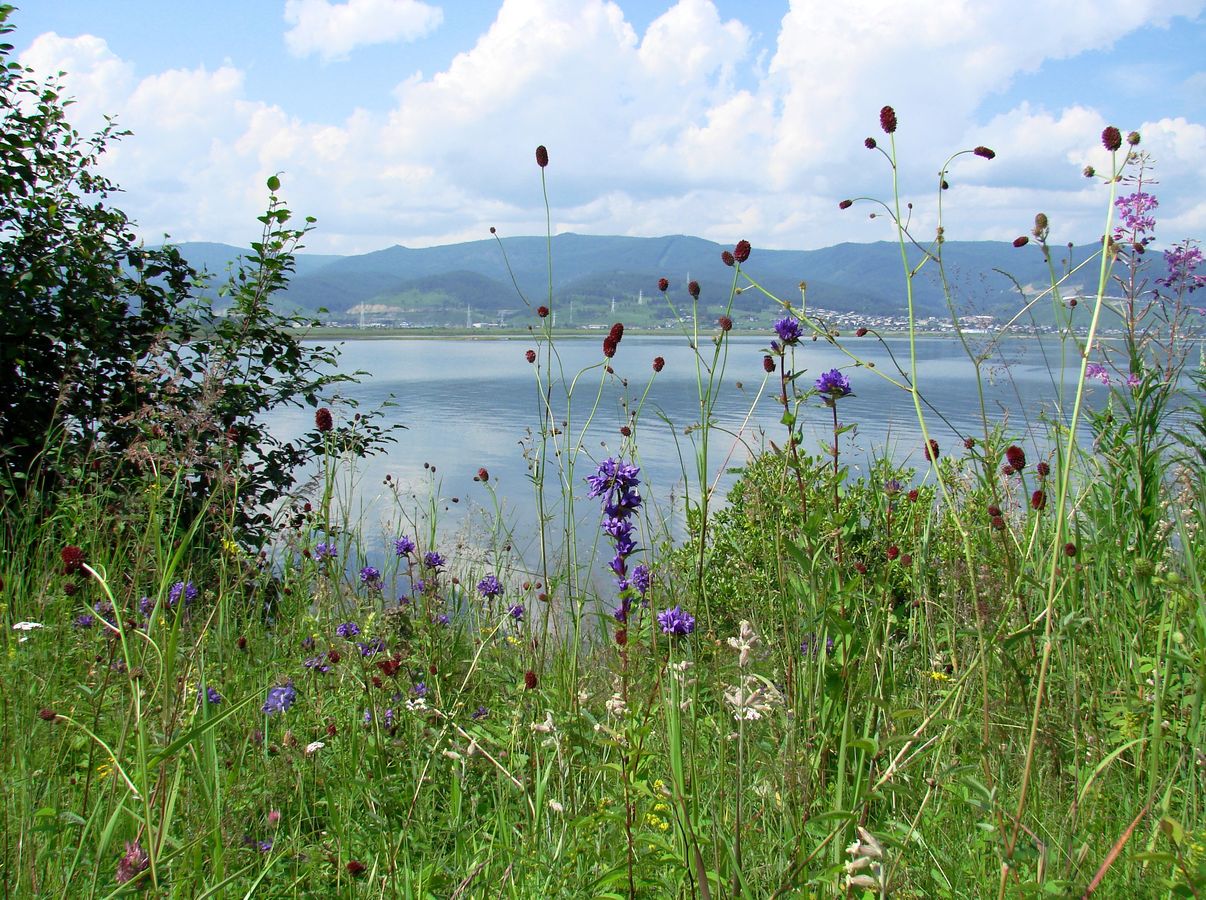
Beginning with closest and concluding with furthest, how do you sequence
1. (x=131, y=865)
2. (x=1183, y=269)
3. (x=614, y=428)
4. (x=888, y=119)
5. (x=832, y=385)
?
(x=131, y=865) → (x=888, y=119) → (x=832, y=385) → (x=1183, y=269) → (x=614, y=428)

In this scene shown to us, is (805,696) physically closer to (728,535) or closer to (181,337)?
(728,535)

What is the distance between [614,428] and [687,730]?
10.3 m

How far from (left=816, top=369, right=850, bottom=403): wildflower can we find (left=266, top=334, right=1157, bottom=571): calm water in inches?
1.8

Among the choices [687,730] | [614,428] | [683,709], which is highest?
[683,709]

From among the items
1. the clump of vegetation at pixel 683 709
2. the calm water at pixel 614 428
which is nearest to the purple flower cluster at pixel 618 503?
the clump of vegetation at pixel 683 709

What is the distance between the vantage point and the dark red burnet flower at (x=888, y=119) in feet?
5.68

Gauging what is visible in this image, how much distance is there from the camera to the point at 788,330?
2.07 meters

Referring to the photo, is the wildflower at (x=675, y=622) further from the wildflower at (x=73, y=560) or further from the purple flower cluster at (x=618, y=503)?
the wildflower at (x=73, y=560)

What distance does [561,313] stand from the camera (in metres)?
131

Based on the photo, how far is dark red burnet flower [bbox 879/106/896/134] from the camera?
1.73 meters

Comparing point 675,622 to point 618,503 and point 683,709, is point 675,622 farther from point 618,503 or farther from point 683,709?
point 618,503

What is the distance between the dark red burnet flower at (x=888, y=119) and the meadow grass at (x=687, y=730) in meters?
0.01

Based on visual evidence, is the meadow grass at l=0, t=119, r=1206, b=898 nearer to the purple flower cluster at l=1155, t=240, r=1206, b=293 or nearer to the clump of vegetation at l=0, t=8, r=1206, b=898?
the clump of vegetation at l=0, t=8, r=1206, b=898

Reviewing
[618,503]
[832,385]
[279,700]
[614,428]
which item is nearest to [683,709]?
[618,503]
